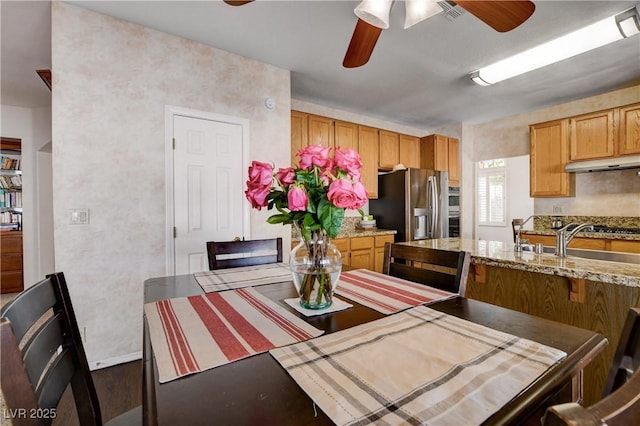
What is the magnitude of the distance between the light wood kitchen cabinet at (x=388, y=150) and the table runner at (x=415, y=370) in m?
3.65

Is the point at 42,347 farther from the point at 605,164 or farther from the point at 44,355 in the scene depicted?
the point at 605,164

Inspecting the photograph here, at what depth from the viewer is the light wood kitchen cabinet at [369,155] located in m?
4.09

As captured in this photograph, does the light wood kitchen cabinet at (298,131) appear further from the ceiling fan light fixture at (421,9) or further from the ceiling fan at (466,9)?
the ceiling fan light fixture at (421,9)

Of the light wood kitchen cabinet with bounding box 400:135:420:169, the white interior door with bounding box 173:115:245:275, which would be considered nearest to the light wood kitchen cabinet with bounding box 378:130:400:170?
the light wood kitchen cabinet with bounding box 400:135:420:169

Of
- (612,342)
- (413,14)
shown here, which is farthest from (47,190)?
(612,342)

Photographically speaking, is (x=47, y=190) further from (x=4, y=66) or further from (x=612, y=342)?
(x=612, y=342)

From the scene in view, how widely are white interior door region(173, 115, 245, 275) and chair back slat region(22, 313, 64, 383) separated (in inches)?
65.3

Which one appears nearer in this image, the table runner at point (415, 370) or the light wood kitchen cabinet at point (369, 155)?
the table runner at point (415, 370)

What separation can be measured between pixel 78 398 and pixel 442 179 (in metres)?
4.50

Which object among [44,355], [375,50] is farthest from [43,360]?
[375,50]

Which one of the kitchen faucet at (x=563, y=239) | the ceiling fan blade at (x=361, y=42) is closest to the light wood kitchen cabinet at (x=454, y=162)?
the kitchen faucet at (x=563, y=239)

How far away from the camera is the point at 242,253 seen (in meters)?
1.81

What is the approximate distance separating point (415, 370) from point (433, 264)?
80cm

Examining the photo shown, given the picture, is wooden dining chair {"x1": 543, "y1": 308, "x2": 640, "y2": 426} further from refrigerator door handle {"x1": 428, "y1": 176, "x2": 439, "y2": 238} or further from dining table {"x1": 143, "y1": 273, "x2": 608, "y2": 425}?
refrigerator door handle {"x1": 428, "y1": 176, "x2": 439, "y2": 238}
